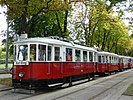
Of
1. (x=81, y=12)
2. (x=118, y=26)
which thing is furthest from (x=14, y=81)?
(x=118, y=26)

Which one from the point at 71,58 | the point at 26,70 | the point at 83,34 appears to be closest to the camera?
the point at 26,70

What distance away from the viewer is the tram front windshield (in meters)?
16.6

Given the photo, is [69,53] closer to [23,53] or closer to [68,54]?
[68,54]

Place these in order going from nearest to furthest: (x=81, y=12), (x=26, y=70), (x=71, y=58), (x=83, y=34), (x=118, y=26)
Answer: (x=26, y=70), (x=71, y=58), (x=81, y=12), (x=83, y=34), (x=118, y=26)

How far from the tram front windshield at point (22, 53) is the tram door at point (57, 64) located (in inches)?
75.9

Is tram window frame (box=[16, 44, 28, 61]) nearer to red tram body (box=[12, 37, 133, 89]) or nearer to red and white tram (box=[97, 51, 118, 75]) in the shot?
red tram body (box=[12, 37, 133, 89])

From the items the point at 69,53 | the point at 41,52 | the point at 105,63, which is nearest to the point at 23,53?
the point at 41,52

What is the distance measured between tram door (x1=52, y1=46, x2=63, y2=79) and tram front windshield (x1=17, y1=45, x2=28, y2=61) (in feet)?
6.32

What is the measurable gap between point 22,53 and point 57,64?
2441mm

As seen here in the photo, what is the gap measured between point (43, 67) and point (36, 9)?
671cm

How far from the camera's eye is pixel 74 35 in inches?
1818

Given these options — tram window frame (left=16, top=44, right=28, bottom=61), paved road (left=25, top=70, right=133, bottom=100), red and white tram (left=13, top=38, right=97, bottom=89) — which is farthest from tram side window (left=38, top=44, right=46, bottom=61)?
paved road (left=25, top=70, right=133, bottom=100)

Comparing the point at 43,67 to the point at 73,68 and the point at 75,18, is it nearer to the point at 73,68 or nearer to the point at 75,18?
the point at 73,68

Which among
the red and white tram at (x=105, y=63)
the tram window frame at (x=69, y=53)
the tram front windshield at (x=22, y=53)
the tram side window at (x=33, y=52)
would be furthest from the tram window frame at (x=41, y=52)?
the red and white tram at (x=105, y=63)
